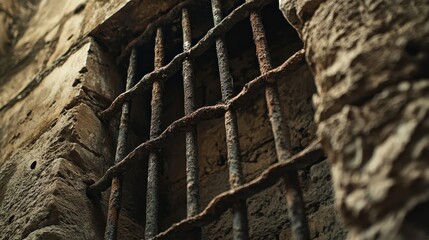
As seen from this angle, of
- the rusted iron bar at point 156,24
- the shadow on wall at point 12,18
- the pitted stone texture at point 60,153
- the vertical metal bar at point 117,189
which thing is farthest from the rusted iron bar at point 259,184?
the shadow on wall at point 12,18

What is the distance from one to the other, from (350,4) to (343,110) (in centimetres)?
20

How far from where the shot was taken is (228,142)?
969 millimetres

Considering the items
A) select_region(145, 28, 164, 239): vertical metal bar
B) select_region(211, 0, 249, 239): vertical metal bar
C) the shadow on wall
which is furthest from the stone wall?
the shadow on wall

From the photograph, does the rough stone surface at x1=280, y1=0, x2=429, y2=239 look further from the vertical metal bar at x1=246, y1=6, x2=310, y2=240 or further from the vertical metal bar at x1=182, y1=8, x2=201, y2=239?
the vertical metal bar at x1=182, y1=8, x2=201, y2=239

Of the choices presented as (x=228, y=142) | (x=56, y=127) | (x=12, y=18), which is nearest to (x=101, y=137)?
(x=56, y=127)

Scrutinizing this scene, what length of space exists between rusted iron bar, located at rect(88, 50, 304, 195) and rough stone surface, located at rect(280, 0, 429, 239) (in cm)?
24

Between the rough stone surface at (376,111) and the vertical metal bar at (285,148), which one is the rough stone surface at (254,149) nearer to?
the vertical metal bar at (285,148)

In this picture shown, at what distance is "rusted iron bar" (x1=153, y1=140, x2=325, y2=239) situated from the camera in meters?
0.80

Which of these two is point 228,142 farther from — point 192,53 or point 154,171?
point 192,53

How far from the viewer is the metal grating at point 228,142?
821 mm

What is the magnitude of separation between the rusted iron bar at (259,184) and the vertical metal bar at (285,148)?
19mm

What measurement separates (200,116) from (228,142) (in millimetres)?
152

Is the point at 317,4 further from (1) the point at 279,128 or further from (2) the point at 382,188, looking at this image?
(2) the point at 382,188

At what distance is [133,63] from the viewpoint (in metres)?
1.52
